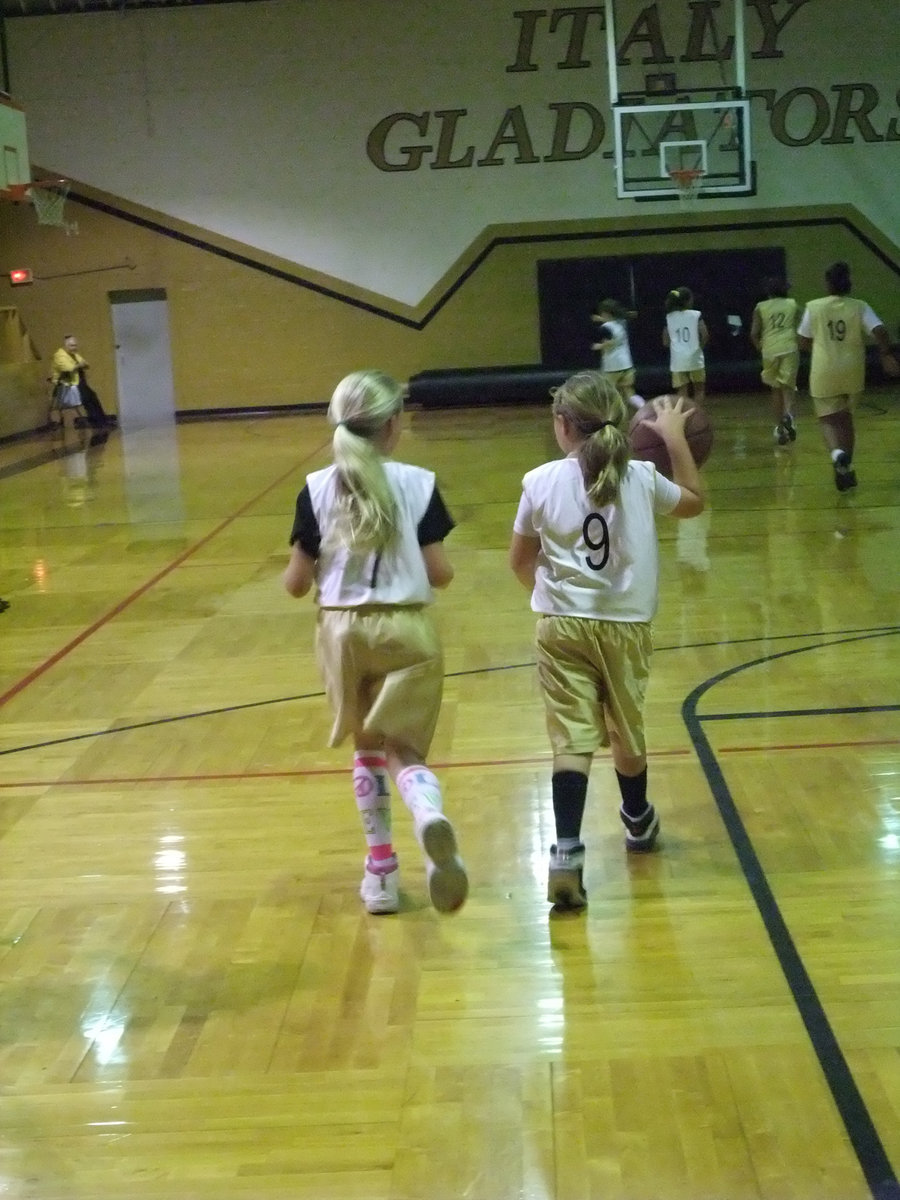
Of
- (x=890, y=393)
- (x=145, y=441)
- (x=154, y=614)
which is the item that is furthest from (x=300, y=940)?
(x=890, y=393)

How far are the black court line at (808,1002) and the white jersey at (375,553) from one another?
1125 mm

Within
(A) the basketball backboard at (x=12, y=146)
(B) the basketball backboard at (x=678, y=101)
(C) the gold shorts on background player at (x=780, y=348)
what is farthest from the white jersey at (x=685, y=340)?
(A) the basketball backboard at (x=12, y=146)

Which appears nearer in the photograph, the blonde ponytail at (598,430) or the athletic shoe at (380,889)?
the blonde ponytail at (598,430)

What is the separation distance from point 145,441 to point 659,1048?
50.7 ft

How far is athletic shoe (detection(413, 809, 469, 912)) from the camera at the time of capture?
299cm

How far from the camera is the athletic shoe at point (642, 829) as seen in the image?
3.68m

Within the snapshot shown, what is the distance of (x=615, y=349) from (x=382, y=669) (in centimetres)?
1125

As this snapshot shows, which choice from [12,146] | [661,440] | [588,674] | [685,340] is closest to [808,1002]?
[588,674]

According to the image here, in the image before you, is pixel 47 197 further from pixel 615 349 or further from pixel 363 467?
pixel 363 467

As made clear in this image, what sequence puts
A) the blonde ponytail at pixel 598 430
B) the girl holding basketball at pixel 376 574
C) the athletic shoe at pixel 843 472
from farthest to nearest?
1. the athletic shoe at pixel 843 472
2. the blonde ponytail at pixel 598 430
3. the girl holding basketball at pixel 376 574

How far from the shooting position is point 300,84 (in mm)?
19547

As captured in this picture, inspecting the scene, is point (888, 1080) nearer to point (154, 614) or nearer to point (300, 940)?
point (300, 940)

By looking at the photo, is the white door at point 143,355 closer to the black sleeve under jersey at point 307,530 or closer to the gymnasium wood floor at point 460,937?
the gymnasium wood floor at point 460,937

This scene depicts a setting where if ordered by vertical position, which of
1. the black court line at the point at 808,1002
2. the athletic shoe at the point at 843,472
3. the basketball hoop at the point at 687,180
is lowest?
the black court line at the point at 808,1002
